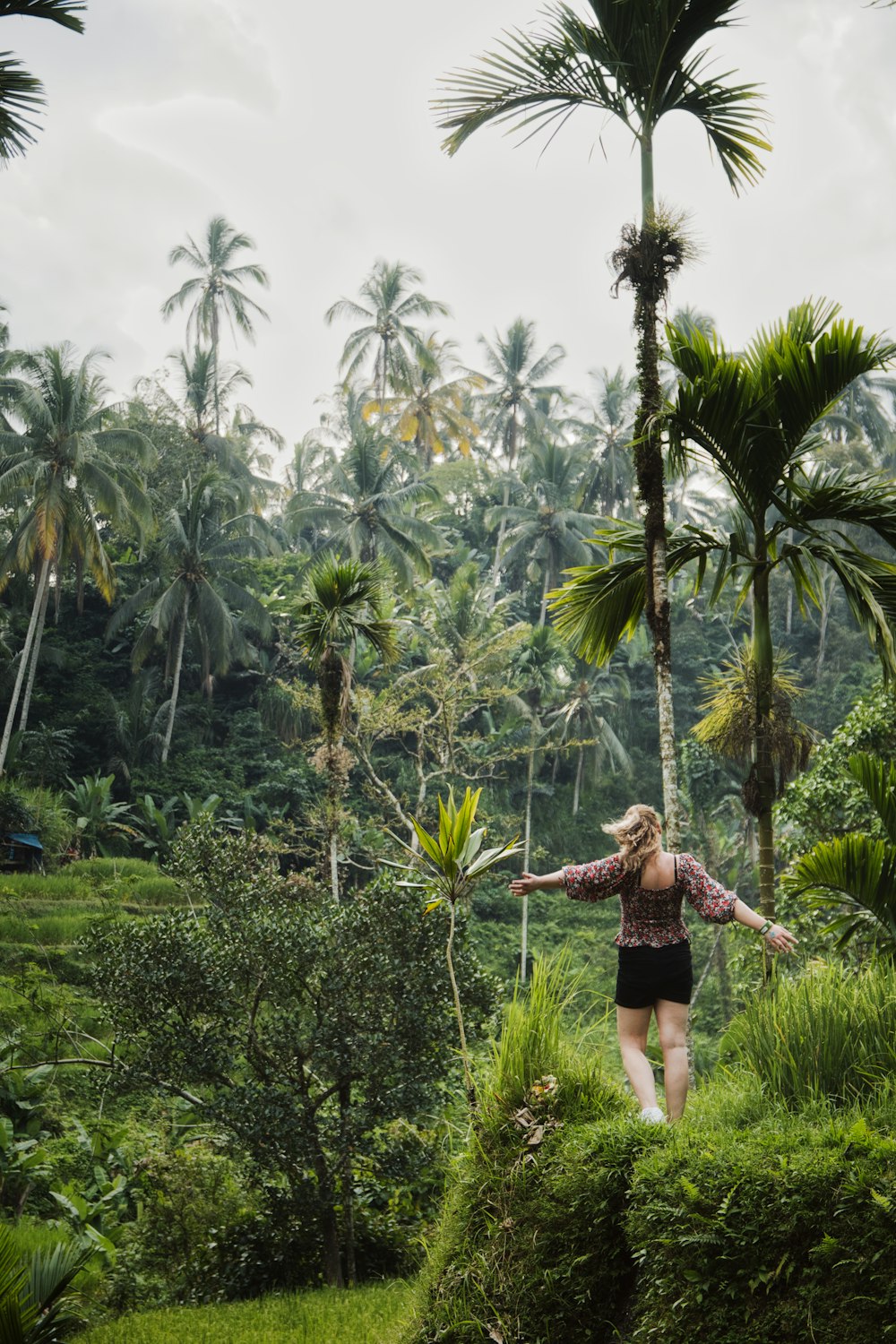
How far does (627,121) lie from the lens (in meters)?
7.22

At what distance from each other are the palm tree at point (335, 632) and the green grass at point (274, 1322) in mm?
4687

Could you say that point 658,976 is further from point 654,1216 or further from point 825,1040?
point 654,1216

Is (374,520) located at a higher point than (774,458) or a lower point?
higher

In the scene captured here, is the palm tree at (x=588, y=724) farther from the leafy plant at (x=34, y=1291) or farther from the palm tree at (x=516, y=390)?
the leafy plant at (x=34, y=1291)

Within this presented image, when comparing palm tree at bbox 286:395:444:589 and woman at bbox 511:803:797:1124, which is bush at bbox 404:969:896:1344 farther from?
palm tree at bbox 286:395:444:589

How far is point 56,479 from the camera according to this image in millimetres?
27031

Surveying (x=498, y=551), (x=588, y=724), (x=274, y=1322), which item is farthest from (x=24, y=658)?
(x=274, y=1322)

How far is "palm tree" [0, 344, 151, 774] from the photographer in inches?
1051

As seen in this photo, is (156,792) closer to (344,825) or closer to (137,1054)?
(344,825)

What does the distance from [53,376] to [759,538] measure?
24657 mm

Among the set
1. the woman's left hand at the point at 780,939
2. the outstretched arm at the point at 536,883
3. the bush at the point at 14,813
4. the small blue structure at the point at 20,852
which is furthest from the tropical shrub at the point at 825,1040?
the bush at the point at 14,813

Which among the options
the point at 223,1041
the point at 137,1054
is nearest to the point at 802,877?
the point at 223,1041

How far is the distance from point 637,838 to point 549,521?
32628mm

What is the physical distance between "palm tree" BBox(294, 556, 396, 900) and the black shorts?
7.97 m
